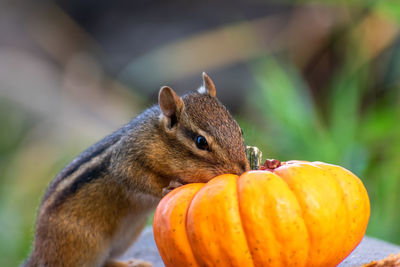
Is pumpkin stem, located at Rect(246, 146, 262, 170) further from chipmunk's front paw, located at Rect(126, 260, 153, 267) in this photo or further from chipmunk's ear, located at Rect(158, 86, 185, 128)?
chipmunk's front paw, located at Rect(126, 260, 153, 267)

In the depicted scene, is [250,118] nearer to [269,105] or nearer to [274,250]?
[269,105]

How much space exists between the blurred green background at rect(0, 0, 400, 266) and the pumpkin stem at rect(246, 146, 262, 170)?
687 mm

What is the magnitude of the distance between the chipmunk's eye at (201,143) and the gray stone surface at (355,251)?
0.98 metres

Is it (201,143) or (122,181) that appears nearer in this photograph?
(201,143)

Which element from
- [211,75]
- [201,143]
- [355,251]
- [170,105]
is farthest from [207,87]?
[211,75]

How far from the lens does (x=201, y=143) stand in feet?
9.03

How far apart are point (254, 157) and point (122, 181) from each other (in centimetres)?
97

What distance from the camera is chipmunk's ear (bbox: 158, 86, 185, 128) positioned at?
294cm

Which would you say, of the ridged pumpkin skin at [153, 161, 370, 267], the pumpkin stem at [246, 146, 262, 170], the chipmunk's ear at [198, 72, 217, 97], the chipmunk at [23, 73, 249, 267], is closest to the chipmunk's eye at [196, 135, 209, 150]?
the chipmunk at [23, 73, 249, 267]

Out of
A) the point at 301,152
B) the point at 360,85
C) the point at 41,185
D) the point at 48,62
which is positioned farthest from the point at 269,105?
the point at 48,62

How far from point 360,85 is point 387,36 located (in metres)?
1.16

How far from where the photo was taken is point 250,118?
6590 mm

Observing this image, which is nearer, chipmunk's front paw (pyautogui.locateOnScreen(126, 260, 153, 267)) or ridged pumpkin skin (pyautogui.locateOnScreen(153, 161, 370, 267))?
ridged pumpkin skin (pyautogui.locateOnScreen(153, 161, 370, 267))

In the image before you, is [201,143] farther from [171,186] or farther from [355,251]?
[355,251]
